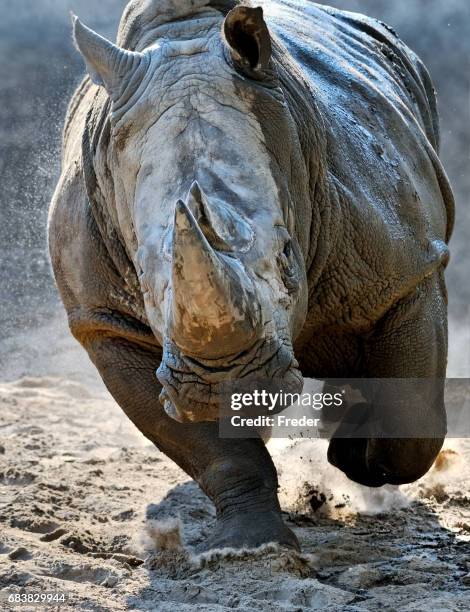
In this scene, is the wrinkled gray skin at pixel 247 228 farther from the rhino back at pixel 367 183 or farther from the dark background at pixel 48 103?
the dark background at pixel 48 103

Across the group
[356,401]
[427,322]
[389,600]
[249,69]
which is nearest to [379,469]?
[356,401]

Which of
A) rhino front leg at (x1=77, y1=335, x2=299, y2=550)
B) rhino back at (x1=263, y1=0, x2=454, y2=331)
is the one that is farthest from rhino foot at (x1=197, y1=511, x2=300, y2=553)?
rhino back at (x1=263, y1=0, x2=454, y2=331)

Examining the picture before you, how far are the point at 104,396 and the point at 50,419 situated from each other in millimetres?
929

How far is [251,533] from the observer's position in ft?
16.1

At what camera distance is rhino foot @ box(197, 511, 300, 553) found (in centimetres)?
487

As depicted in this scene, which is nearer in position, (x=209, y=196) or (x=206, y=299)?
(x=206, y=299)

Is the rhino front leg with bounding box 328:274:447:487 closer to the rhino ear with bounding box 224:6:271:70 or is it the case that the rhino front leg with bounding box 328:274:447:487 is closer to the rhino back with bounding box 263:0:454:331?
the rhino back with bounding box 263:0:454:331

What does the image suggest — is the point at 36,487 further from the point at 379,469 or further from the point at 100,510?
the point at 379,469

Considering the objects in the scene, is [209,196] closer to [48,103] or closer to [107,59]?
[107,59]

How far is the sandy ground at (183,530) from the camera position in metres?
4.48

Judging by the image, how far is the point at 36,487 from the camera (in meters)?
6.24

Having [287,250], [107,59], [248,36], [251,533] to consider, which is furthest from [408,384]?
[107,59]

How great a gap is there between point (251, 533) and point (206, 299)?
1.45 m

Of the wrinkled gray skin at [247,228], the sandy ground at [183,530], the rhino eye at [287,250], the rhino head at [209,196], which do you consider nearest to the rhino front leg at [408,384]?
the wrinkled gray skin at [247,228]
